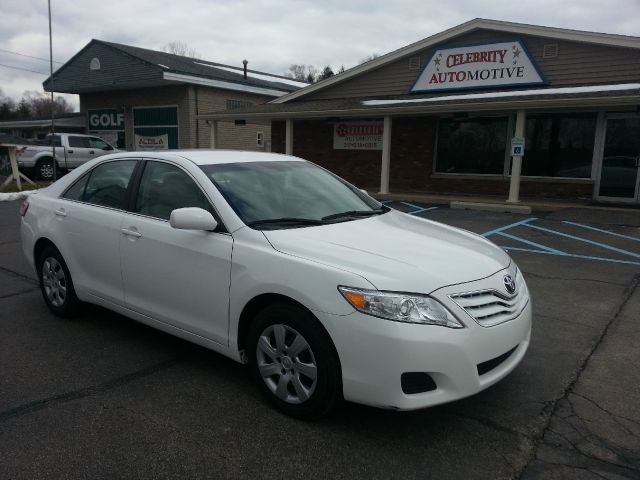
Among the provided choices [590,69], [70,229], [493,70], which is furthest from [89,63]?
[70,229]

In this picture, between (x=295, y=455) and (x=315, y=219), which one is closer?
(x=295, y=455)

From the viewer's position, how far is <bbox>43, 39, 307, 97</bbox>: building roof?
2380 cm

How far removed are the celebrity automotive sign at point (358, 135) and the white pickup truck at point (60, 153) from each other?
1030cm

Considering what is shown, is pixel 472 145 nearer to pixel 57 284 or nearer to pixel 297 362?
pixel 57 284

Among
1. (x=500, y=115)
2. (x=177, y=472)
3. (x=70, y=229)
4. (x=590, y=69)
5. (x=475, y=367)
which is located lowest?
(x=177, y=472)

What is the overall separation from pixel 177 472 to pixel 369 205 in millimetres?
2526

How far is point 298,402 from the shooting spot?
123 inches

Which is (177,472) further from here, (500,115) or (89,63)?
(89,63)

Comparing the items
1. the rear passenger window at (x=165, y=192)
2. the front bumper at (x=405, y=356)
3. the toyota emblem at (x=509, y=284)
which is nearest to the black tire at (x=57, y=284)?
Answer: the rear passenger window at (x=165, y=192)

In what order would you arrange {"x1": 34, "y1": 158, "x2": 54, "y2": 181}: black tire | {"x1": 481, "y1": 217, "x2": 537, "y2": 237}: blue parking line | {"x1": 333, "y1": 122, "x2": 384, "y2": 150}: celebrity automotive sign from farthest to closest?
{"x1": 34, "y1": 158, "x2": 54, "y2": 181}: black tire < {"x1": 333, "y1": 122, "x2": 384, "y2": 150}: celebrity automotive sign < {"x1": 481, "y1": 217, "x2": 537, "y2": 237}: blue parking line

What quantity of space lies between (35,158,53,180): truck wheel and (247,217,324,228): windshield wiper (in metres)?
20.0

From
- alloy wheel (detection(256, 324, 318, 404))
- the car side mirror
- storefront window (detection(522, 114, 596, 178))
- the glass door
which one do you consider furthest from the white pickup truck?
alloy wheel (detection(256, 324, 318, 404))

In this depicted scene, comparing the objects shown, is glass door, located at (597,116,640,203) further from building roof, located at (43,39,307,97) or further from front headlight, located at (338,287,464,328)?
building roof, located at (43,39,307,97)

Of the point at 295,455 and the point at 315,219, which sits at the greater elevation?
the point at 315,219
